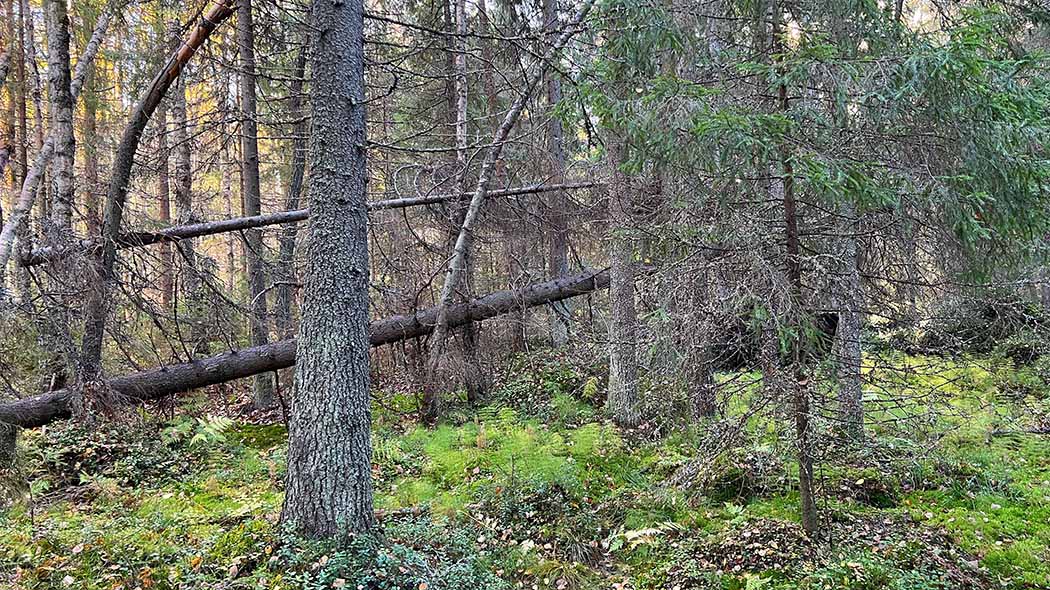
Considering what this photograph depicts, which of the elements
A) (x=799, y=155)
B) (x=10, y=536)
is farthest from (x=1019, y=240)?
(x=10, y=536)

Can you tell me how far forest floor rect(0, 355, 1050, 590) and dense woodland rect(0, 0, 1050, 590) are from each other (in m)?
0.04

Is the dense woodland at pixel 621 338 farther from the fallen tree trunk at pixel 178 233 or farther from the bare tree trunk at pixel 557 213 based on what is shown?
the bare tree trunk at pixel 557 213

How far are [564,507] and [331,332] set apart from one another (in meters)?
3.06

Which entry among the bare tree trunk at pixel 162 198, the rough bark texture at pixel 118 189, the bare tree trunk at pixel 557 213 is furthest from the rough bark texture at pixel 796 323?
the bare tree trunk at pixel 162 198

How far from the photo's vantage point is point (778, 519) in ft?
16.8

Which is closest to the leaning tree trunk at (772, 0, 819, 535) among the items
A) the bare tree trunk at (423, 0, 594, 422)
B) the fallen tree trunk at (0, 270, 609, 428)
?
the bare tree trunk at (423, 0, 594, 422)

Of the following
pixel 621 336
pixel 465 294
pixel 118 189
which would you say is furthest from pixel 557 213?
pixel 118 189

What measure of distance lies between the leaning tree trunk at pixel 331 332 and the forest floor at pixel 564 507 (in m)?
0.35

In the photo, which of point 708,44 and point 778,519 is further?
point 708,44

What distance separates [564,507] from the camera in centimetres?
573

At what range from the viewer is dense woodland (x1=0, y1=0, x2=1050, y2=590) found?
4176 millimetres

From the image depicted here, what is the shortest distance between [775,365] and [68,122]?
7.93 m

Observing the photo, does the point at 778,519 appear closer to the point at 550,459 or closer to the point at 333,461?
the point at 550,459

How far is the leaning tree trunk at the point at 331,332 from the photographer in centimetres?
436
